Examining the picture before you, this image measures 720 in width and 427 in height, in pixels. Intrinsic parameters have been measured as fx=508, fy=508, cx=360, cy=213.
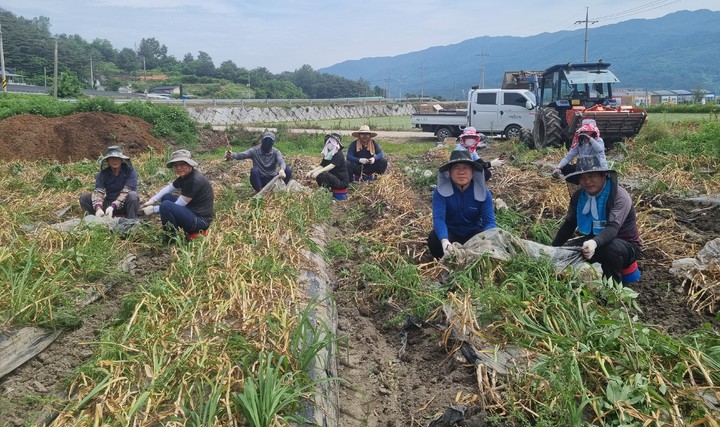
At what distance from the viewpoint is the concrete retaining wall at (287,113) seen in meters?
32.1

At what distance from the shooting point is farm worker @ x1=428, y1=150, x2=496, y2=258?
433cm

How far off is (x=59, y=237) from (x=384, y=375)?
3310 millimetres

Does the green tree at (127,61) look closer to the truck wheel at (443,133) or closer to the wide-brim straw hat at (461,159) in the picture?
the truck wheel at (443,133)

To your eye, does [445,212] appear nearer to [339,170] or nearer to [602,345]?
[602,345]

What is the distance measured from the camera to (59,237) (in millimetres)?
4590

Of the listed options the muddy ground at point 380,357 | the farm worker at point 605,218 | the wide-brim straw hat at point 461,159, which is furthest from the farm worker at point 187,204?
the farm worker at point 605,218

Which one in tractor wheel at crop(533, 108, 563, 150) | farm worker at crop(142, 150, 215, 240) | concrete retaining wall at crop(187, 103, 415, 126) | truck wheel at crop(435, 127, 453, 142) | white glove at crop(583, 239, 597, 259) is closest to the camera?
white glove at crop(583, 239, 597, 259)

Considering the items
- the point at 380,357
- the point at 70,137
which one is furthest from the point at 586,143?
the point at 70,137

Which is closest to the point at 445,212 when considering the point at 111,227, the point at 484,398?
the point at 484,398

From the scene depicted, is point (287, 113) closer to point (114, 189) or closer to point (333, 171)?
point (333, 171)

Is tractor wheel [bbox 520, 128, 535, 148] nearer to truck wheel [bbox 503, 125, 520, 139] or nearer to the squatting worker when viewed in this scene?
truck wheel [bbox 503, 125, 520, 139]

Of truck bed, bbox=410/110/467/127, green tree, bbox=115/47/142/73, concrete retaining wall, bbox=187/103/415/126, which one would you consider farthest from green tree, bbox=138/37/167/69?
truck bed, bbox=410/110/467/127

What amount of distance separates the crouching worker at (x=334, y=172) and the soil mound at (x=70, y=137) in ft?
25.3

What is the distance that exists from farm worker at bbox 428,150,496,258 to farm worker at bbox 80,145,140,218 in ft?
11.9
